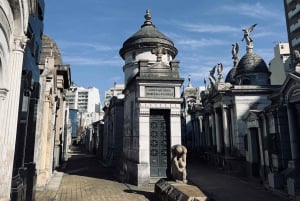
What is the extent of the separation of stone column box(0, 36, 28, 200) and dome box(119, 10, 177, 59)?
12657 millimetres

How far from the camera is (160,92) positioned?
1292 cm

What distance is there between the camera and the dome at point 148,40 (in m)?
18.1

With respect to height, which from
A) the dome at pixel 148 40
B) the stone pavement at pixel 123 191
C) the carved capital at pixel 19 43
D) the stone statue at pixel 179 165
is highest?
the dome at pixel 148 40

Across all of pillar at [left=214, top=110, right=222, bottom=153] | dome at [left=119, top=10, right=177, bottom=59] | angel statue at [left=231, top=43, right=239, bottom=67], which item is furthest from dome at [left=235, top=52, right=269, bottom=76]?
dome at [left=119, top=10, right=177, bottom=59]

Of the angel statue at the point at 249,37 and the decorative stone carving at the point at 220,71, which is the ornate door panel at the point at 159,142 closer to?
the decorative stone carving at the point at 220,71

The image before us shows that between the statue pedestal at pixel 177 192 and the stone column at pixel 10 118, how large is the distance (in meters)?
4.48

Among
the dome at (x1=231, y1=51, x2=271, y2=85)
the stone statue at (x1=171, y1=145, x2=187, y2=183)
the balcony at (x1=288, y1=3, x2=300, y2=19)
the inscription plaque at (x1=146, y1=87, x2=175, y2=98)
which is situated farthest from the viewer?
the balcony at (x1=288, y1=3, x2=300, y2=19)

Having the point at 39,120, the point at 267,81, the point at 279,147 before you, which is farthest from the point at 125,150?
the point at 267,81

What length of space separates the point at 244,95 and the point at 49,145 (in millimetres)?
13418

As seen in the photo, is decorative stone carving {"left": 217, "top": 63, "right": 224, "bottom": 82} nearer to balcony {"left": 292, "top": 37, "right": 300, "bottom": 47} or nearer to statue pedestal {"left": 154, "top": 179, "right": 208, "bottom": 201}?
statue pedestal {"left": 154, "top": 179, "right": 208, "bottom": 201}

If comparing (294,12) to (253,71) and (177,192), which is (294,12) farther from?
(177,192)

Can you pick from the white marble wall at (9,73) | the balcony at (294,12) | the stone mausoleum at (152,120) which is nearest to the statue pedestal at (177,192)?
the stone mausoleum at (152,120)

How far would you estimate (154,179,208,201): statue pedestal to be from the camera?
704 centimetres

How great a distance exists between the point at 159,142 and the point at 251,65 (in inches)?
502
